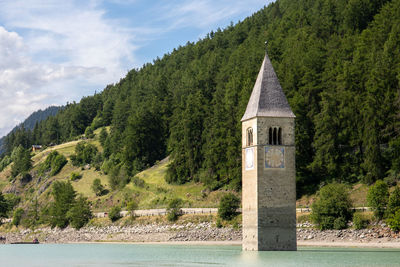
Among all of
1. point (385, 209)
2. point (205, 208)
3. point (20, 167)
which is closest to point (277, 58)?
point (205, 208)

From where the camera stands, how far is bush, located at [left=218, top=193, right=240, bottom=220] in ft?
242

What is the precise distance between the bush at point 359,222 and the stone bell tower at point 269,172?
1130cm

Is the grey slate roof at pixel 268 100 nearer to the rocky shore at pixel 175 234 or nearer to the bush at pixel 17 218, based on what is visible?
the rocky shore at pixel 175 234

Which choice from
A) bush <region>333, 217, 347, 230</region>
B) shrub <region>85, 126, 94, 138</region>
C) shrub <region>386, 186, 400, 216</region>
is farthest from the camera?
shrub <region>85, 126, 94, 138</region>

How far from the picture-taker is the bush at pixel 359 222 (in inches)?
2355

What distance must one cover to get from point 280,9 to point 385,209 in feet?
342

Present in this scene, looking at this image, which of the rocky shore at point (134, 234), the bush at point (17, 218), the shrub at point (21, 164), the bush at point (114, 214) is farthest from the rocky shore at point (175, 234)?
the shrub at point (21, 164)

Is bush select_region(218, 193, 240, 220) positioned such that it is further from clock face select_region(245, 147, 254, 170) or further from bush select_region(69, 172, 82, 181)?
bush select_region(69, 172, 82, 181)

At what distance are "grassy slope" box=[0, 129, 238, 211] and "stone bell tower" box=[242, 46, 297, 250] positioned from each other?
30.4 metres

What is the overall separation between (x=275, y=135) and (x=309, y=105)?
31.1 metres

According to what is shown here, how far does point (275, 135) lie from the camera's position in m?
52.7

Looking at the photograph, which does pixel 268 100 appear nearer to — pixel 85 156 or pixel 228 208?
pixel 228 208

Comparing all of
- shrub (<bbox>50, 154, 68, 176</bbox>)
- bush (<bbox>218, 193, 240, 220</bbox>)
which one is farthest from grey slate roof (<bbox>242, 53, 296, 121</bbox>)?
shrub (<bbox>50, 154, 68, 176</bbox>)

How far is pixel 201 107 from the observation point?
10831 cm
